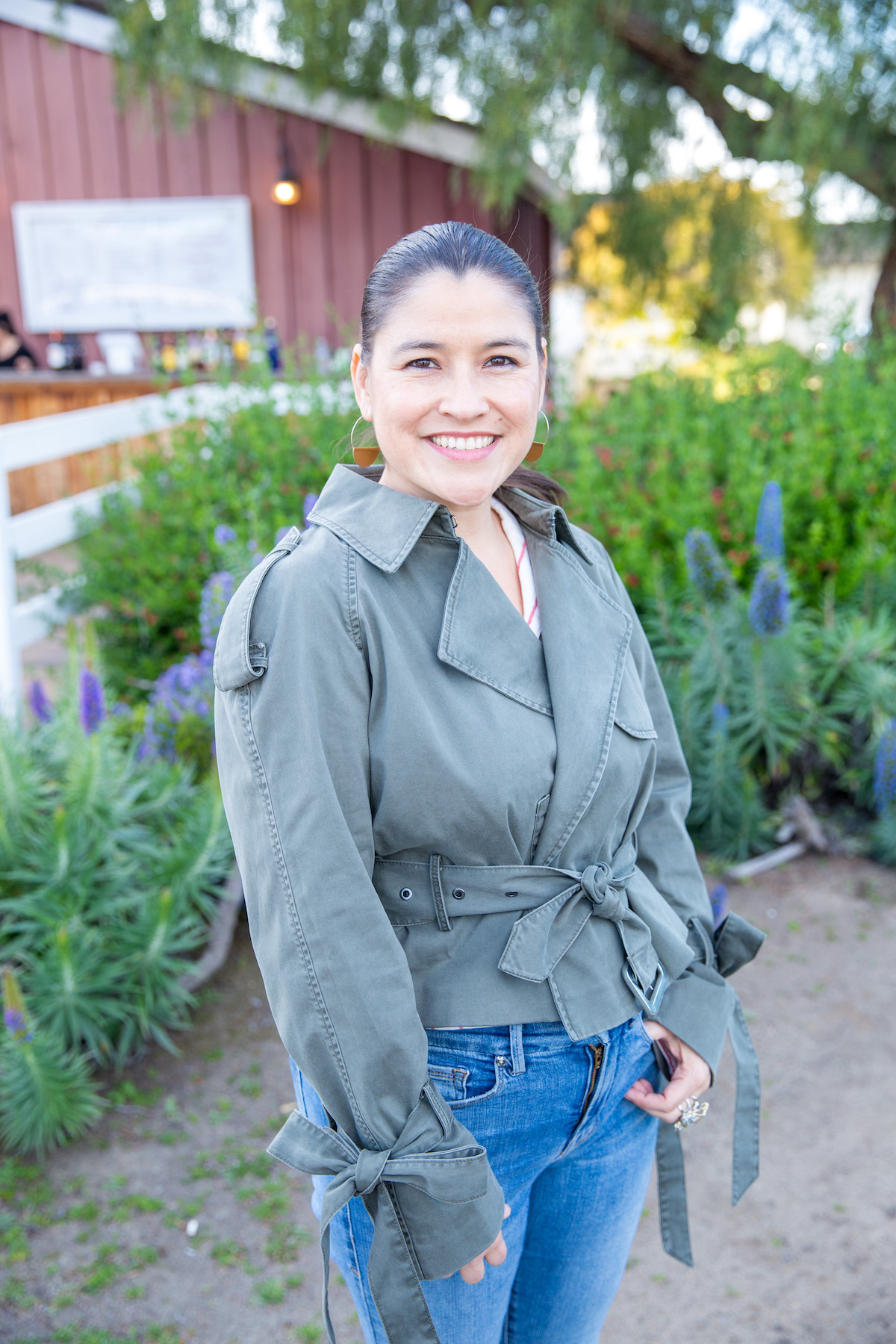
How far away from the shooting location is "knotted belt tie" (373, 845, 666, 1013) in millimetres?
1092

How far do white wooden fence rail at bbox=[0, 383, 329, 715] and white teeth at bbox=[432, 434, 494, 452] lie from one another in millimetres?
2359

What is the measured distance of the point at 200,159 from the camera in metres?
7.98

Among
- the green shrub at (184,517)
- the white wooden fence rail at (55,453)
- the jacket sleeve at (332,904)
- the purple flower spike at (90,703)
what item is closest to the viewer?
the jacket sleeve at (332,904)

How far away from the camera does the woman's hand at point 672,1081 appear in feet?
4.15

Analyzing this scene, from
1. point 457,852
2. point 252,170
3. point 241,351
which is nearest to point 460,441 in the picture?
point 457,852

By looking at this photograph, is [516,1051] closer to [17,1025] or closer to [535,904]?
[535,904]

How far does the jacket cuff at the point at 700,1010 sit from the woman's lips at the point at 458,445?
73 cm

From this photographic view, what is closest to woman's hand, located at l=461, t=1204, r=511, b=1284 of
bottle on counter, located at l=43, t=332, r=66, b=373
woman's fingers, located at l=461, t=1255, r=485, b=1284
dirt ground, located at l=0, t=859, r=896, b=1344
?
woman's fingers, located at l=461, t=1255, r=485, b=1284

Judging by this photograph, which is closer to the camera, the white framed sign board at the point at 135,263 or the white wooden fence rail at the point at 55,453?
the white wooden fence rail at the point at 55,453

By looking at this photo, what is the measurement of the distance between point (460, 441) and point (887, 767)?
243 cm

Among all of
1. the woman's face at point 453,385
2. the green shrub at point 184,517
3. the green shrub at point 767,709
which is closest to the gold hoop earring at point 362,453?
the woman's face at point 453,385

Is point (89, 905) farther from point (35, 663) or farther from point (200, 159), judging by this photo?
point (200, 159)

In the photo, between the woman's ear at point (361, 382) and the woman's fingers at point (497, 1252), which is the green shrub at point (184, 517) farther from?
the woman's fingers at point (497, 1252)

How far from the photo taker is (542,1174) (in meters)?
1.26
